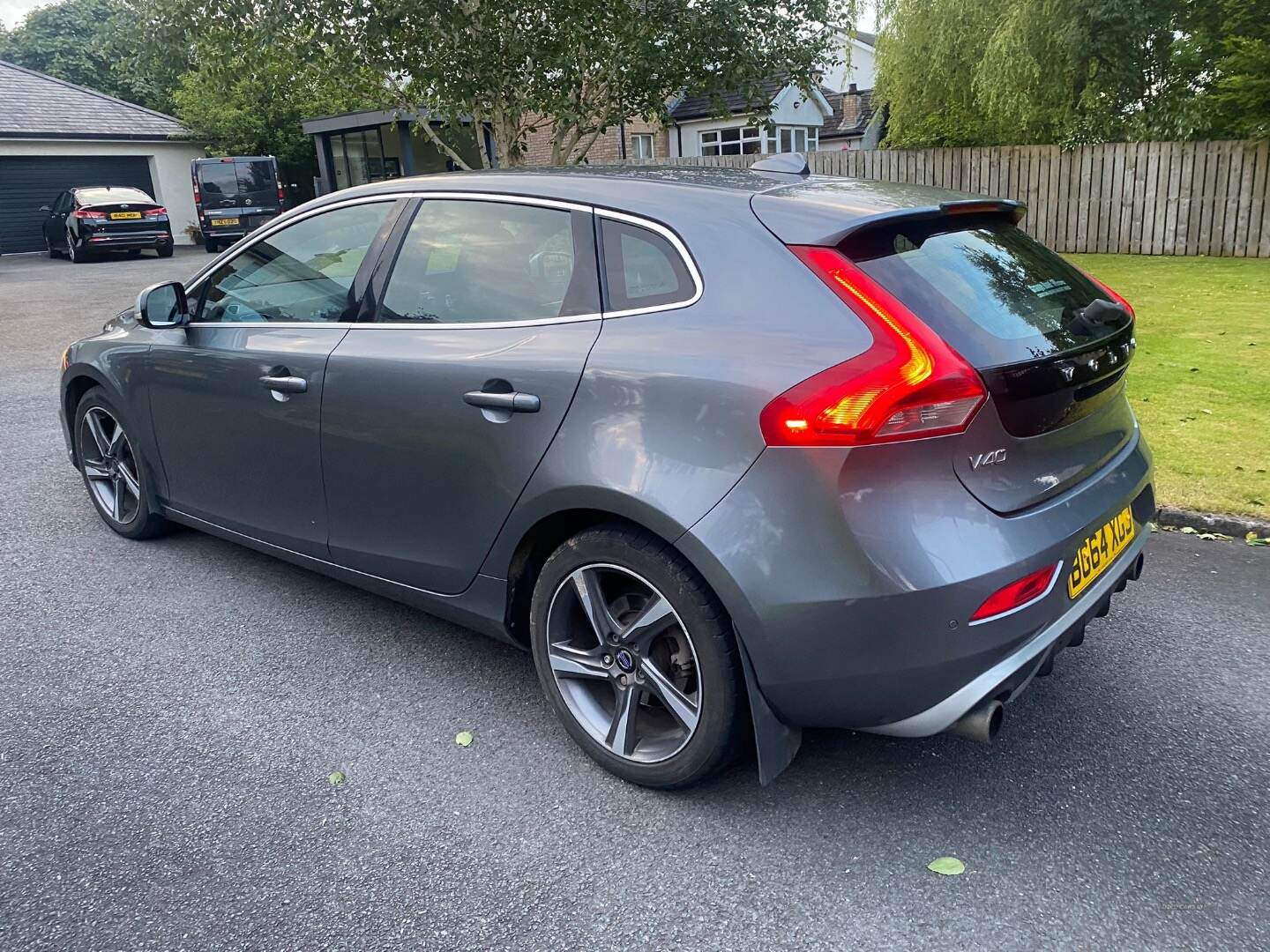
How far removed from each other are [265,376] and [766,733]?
2.27m

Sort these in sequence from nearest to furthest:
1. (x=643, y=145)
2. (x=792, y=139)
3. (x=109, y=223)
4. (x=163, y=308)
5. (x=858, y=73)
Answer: (x=163, y=308)
(x=109, y=223)
(x=643, y=145)
(x=792, y=139)
(x=858, y=73)

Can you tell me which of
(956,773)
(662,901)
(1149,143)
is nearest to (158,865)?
(662,901)

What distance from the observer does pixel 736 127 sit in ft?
110

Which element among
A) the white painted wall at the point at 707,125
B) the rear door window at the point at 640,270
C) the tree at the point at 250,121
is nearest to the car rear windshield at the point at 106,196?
the tree at the point at 250,121

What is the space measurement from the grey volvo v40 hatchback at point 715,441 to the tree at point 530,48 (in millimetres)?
7344

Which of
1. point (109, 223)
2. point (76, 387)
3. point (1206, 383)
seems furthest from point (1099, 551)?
point (109, 223)

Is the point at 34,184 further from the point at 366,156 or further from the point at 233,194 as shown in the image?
the point at 366,156

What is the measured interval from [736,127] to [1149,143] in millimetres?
20040

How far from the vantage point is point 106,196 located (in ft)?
76.9

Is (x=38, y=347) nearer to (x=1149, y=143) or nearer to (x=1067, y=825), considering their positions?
(x=1067, y=825)

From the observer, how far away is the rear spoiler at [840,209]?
102 inches

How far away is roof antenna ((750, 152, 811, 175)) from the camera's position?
328 cm

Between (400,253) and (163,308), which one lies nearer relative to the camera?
(400,253)

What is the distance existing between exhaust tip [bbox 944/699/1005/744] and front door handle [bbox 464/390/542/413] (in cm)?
138
